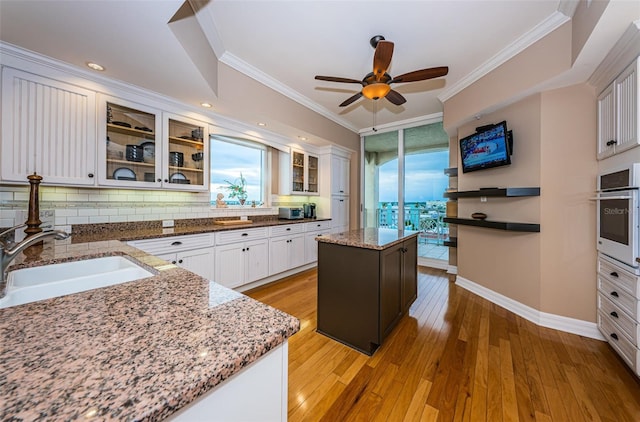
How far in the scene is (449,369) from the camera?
1.76m

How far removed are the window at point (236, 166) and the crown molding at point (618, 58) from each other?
12.9 ft

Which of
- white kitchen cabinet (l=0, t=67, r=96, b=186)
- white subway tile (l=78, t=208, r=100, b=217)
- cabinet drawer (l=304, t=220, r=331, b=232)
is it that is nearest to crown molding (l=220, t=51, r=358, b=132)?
white kitchen cabinet (l=0, t=67, r=96, b=186)

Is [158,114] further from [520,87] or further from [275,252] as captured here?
[520,87]

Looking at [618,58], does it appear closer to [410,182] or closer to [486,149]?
[486,149]

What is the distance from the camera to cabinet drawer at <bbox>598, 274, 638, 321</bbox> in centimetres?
165

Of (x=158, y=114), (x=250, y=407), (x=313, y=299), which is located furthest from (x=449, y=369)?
(x=158, y=114)

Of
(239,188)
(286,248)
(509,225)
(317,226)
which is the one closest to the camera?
(509,225)

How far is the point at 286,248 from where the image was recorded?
363cm

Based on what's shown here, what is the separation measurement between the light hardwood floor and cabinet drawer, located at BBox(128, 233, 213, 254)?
1.40 meters

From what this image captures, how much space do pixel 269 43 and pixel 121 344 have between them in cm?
280

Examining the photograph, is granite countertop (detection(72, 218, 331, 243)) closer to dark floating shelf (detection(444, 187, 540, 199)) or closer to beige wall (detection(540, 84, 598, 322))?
dark floating shelf (detection(444, 187, 540, 199))

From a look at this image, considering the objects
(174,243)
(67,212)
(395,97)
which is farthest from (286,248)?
(395,97)

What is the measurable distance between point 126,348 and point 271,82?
10.8 ft

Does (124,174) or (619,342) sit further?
(124,174)
